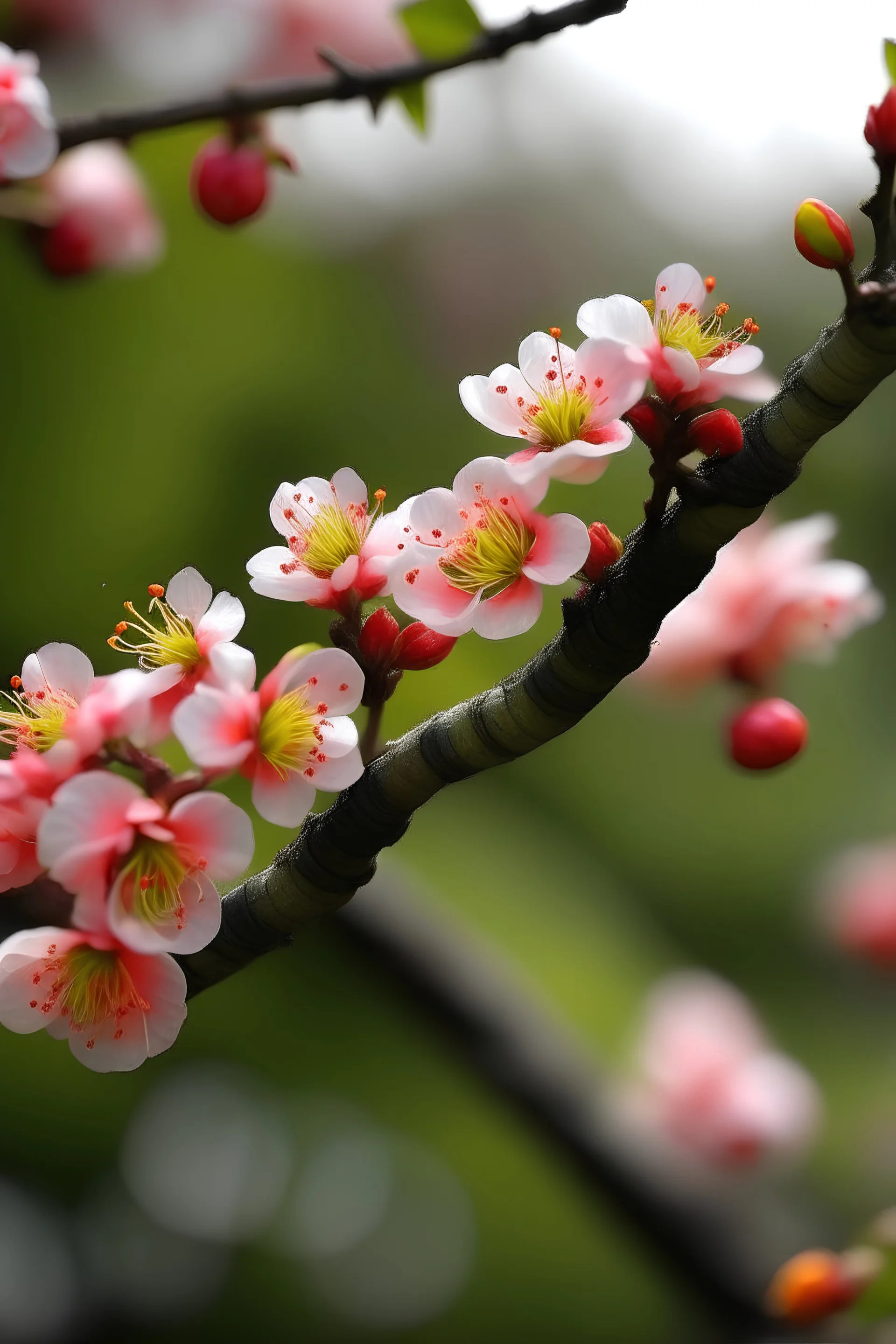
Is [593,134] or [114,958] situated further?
[593,134]

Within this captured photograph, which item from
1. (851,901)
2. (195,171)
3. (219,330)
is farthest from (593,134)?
(195,171)

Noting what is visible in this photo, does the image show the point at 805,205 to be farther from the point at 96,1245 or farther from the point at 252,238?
the point at 96,1245

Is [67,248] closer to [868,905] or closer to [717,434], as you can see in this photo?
[717,434]

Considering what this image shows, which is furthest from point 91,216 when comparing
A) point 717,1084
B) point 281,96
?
point 717,1084

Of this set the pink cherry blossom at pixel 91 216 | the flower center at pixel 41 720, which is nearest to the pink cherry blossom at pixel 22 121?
the flower center at pixel 41 720

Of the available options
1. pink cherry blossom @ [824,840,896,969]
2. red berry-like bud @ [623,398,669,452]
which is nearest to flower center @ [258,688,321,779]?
red berry-like bud @ [623,398,669,452]

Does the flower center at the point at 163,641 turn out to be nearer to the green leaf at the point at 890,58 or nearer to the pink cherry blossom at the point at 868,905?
→ the green leaf at the point at 890,58

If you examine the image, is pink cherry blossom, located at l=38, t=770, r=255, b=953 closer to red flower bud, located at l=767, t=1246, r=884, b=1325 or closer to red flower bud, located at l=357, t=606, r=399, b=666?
red flower bud, located at l=357, t=606, r=399, b=666
